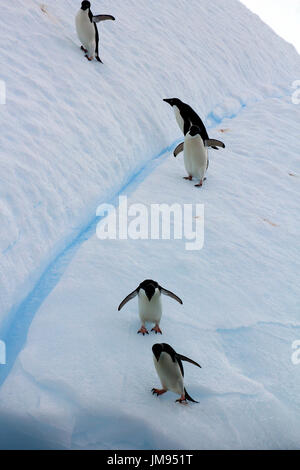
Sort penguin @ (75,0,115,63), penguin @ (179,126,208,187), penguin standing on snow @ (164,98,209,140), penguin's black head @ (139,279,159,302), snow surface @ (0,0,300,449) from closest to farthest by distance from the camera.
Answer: snow surface @ (0,0,300,449), penguin's black head @ (139,279,159,302), penguin @ (179,126,208,187), penguin standing on snow @ (164,98,209,140), penguin @ (75,0,115,63)

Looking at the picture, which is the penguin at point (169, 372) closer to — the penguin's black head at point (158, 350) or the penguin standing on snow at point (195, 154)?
the penguin's black head at point (158, 350)

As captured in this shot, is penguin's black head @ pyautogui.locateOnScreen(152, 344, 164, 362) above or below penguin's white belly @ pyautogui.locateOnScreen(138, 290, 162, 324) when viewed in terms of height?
below

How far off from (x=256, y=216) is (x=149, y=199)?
0.76 metres

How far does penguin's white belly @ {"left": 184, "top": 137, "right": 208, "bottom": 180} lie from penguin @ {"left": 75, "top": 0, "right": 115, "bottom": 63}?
1.59 m

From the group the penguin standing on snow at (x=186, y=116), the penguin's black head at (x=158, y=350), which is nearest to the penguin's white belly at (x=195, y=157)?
the penguin standing on snow at (x=186, y=116)

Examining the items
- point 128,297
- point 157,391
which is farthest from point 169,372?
point 128,297

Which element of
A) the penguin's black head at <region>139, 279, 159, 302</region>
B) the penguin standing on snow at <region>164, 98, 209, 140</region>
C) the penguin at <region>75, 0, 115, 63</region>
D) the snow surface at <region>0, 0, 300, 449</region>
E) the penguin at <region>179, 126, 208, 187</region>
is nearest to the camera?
the snow surface at <region>0, 0, 300, 449</region>

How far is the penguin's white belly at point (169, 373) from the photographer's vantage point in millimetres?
1845

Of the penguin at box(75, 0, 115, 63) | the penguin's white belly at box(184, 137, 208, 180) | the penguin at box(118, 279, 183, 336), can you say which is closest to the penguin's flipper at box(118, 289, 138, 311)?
the penguin at box(118, 279, 183, 336)

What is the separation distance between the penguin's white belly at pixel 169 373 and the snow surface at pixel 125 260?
73 millimetres

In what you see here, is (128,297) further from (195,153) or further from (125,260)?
(195,153)

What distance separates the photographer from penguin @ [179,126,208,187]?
136 inches

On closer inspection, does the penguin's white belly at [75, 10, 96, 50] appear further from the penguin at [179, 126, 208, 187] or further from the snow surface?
the penguin at [179, 126, 208, 187]
